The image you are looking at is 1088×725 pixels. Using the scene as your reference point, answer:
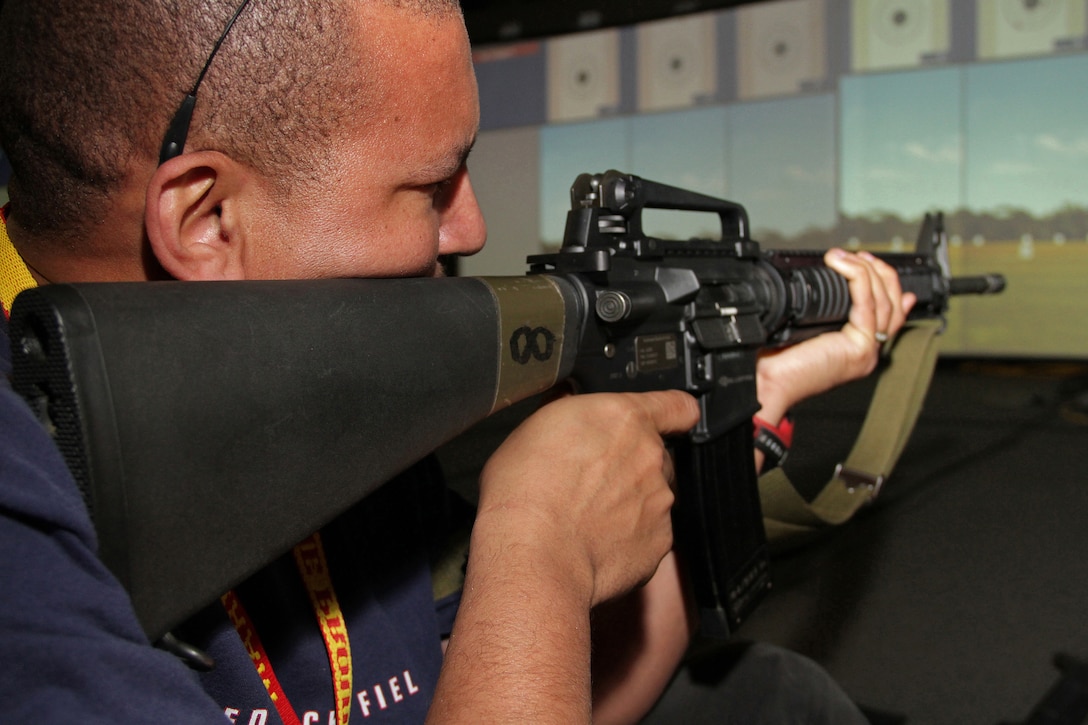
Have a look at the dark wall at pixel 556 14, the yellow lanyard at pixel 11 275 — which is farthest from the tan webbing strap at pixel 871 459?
the dark wall at pixel 556 14

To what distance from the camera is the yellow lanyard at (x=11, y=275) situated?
551 millimetres

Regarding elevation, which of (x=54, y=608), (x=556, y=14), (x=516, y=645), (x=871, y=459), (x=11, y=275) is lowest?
(x=871, y=459)

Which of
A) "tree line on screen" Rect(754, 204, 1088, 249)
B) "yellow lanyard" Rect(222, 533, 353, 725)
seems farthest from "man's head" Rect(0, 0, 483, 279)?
"tree line on screen" Rect(754, 204, 1088, 249)

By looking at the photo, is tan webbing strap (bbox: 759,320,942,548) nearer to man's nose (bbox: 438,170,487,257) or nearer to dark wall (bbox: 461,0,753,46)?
man's nose (bbox: 438,170,487,257)

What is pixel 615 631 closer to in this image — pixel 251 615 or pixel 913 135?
pixel 251 615

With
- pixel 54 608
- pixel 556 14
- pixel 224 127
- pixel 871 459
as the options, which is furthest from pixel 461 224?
pixel 556 14

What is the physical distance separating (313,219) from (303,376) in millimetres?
195

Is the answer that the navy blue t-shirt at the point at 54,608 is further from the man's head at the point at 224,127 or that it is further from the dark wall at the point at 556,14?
the dark wall at the point at 556,14

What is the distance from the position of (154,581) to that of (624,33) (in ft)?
8.46

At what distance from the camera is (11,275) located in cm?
56

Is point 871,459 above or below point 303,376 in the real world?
below

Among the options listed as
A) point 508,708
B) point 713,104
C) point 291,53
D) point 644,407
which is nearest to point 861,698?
point 644,407

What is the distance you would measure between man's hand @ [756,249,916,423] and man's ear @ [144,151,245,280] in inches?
33.9

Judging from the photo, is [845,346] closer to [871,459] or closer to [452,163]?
[871,459]
